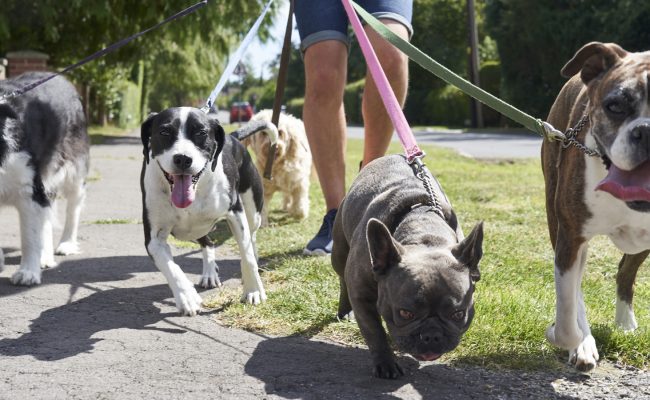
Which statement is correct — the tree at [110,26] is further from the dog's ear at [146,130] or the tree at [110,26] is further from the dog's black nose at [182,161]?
the dog's black nose at [182,161]

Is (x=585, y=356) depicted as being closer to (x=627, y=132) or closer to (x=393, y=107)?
(x=627, y=132)

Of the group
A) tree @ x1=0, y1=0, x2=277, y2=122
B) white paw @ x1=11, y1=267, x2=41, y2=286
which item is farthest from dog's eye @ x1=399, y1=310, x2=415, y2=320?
tree @ x1=0, y1=0, x2=277, y2=122

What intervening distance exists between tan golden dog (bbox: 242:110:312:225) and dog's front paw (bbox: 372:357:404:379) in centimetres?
479

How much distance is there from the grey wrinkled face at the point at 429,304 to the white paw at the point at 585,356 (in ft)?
1.98

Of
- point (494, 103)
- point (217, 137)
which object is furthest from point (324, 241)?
point (494, 103)

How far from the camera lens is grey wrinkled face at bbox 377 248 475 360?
2838 mm

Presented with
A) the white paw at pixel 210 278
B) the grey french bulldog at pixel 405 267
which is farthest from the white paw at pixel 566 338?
the white paw at pixel 210 278

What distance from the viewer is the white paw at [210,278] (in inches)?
197

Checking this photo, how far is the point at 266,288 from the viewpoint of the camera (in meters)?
4.84

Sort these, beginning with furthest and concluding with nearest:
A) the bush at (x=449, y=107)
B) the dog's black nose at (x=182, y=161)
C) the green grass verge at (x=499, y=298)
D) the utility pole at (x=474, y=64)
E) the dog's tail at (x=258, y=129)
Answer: the bush at (x=449, y=107) → the utility pole at (x=474, y=64) → the dog's tail at (x=258, y=129) → the dog's black nose at (x=182, y=161) → the green grass verge at (x=499, y=298)

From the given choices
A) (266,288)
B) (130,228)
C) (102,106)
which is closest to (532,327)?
(266,288)

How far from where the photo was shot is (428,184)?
11.6 ft

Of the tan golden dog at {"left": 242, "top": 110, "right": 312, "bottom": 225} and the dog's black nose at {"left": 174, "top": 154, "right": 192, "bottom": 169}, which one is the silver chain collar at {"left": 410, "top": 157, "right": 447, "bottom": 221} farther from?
the tan golden dog at {"left": 242, "top": 110, "right": 312, "bottom": 225}

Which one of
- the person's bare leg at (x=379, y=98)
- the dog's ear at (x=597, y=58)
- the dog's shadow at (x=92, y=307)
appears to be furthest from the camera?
the person's bare leg at (x=379, y=98)
